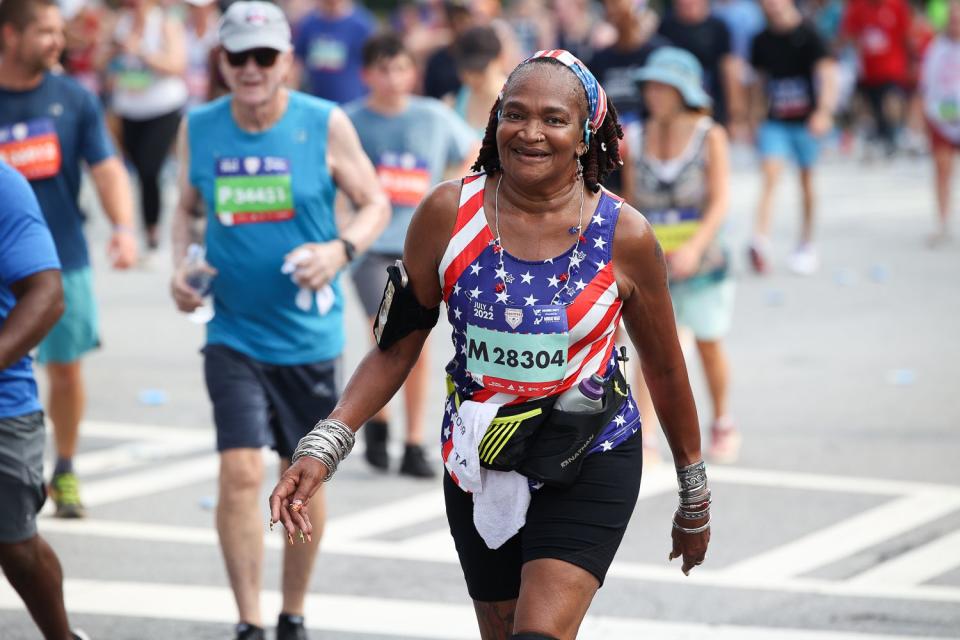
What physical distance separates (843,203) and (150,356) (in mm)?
10405

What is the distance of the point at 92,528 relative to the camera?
23.5ft

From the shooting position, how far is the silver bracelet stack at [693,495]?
420 centimetres

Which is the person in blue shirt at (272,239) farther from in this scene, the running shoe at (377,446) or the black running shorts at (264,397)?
the running shoe at (377,446)

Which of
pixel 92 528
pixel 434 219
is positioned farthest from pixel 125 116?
pixel 434 219

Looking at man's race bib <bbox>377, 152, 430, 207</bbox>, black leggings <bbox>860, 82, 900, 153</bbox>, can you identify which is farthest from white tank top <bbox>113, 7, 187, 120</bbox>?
black leggings <bbox>860, 82, 900, 153</bbox>

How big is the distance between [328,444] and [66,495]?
3593 millimetres

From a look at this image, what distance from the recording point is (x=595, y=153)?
13.3 feet

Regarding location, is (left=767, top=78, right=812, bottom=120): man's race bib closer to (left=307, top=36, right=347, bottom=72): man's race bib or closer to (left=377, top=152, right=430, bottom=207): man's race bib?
(left=307, top=36, right=347, bottom=72): man's race bib

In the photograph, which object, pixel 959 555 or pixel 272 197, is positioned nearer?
pixel 272 197

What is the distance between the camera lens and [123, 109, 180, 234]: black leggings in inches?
557

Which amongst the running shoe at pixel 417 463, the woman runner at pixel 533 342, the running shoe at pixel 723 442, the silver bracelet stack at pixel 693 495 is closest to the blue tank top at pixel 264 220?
the woman runner at pixel 533 342

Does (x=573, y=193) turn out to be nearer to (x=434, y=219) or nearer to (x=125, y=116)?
(x=434, y=219)

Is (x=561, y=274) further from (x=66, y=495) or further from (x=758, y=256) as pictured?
(x=758, y=256)

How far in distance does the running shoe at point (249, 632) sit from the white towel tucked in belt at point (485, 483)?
1598mm
